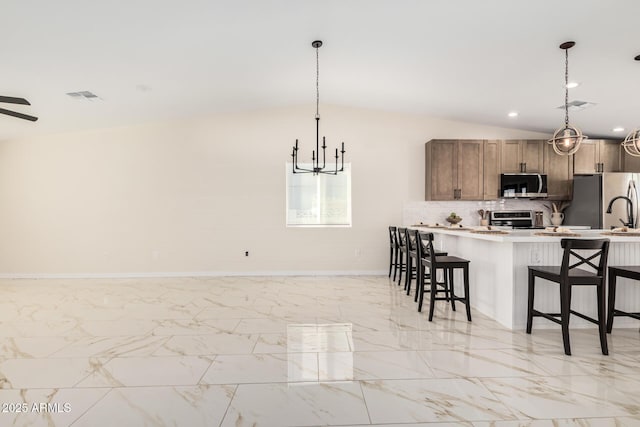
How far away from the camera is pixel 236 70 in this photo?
421cm

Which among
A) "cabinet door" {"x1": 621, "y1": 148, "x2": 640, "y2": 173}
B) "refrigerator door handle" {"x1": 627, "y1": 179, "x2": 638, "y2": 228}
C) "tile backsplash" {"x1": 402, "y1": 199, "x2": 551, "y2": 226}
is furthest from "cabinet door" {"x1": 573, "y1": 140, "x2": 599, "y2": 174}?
"tile backsplash" {"x1": 402, "y1": 199, "x2": 551, "y2": 226}

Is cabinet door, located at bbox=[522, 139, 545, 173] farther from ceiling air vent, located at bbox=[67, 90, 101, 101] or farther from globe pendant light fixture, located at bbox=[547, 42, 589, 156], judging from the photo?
ceiling air vent, located at bbox=[67, 90, 101, 101]

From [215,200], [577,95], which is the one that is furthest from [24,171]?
[577,95]

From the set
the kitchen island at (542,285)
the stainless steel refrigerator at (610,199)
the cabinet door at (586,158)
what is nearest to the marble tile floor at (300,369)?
the kitchen island at (542,285)

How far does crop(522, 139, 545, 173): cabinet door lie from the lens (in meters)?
5.67

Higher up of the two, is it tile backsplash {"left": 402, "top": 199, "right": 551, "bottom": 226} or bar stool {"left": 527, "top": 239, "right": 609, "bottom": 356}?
tile backsplash {"left": 402, "top": 199, "right": 551, "bottom": 226}

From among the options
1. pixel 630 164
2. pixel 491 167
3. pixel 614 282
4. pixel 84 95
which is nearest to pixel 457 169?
pixel 491 167

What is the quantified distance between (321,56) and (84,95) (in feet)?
10.1

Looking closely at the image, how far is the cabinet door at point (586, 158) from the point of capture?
18.5 ft

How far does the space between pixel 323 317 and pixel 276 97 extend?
3.55 meters

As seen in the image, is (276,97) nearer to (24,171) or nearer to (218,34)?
(218,34)

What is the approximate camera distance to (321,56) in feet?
13.0

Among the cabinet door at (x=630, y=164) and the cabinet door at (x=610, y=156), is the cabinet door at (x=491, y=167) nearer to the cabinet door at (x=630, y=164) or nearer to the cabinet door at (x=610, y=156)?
the cabinet door at (x=610, y=156)

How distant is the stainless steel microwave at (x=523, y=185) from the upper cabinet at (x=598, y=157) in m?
0.65
